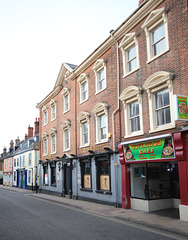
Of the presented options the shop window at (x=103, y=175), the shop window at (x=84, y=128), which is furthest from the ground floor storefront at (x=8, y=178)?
the shop window at (x=103, y=175)

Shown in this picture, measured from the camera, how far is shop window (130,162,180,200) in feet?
43.8

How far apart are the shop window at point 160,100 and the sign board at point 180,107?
1.29 meters

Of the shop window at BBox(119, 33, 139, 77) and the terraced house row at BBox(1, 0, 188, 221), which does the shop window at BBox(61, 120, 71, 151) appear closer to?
the terraced house row at BBox(1, 0, 188, 221)

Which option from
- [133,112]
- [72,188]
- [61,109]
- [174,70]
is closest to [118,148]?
[133,112]

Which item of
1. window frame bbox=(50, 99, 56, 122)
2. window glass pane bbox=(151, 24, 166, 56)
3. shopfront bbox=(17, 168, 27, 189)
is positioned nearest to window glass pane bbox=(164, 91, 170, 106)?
window glass pane bbox=(151, 24, 166, 56)

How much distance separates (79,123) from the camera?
808 inches

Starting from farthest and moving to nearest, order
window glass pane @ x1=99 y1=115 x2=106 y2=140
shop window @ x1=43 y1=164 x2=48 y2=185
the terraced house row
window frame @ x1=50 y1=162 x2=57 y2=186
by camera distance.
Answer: shop window @ x1=43 y1=164 x2=48 y2=185 < window frame @ x1=50 y1=162 x2=57 y2=186 < window glass pane @ x1=99 y1=115 x2=106 y2=140 < the terraced house row

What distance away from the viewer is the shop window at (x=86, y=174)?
18.8 m

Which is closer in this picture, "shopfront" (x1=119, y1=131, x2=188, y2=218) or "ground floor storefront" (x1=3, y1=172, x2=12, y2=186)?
"shopfront" (x1=119, y1=131, x2=188, y2=218)

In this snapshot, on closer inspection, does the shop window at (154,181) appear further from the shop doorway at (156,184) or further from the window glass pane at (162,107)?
the window glass pane at (162,107)

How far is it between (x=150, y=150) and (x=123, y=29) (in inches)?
300

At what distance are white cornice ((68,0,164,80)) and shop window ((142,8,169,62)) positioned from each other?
52 centimetres

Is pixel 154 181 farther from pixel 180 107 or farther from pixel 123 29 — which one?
pixel 123 29

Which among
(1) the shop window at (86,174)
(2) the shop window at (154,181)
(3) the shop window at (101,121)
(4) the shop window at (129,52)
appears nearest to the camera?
(2) the shop window at (154,181)
